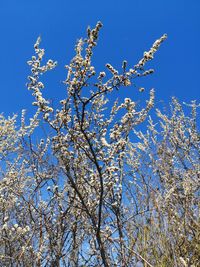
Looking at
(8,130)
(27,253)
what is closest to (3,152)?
(8,130)

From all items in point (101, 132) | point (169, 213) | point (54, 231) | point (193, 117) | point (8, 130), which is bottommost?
point (169, 213)

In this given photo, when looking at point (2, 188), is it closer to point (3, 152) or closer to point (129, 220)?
point (129, 220)

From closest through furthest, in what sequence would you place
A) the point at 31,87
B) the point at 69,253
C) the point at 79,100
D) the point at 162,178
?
the point at 79,100, the point at 31,87, the point at 69,253, the point at 162,178

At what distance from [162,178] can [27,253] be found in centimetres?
221

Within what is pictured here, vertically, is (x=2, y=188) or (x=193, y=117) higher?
(x=193, y=117)

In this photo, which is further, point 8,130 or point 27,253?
point 8,130

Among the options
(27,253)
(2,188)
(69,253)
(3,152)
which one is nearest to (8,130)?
(3,152)

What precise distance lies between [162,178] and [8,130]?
5.86 metres

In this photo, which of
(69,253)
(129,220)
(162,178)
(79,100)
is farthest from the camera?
(162,178)

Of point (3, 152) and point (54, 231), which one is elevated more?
point (3, 152)

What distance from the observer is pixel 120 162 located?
16.2 ft

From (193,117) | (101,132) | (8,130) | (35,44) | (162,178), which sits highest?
(8,130)

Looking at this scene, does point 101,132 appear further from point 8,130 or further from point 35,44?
point 8,130

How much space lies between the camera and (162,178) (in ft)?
17.3
